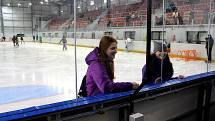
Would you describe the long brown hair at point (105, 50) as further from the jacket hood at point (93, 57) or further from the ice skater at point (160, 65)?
the ice skater at point (160, 65)

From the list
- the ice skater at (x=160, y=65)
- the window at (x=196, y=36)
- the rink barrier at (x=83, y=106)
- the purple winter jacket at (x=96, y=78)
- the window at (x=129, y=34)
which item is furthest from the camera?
the window at (x=129, y=34)

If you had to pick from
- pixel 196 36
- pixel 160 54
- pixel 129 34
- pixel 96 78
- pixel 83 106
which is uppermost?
pixel 129 34

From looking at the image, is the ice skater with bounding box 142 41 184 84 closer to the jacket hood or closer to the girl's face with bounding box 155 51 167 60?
the girl's face with bounding box 155 51 167 60

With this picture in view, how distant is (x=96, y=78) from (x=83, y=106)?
0.24 metres

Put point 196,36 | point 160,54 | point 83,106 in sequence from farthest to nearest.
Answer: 1. point 196,36
2. point 160,54
3. point 83,106

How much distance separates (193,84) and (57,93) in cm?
273

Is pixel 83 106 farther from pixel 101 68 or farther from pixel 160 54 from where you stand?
pixel 160 54

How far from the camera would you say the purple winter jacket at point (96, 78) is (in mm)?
1836

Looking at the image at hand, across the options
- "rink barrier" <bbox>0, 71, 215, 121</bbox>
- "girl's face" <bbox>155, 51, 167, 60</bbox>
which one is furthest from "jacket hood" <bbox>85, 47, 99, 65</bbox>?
"girl's face" <bbox>155, 51, 167, 60</bbox>

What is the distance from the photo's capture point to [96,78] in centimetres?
184

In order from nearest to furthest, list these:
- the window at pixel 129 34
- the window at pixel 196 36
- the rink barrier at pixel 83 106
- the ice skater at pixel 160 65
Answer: the rink barrier at pixel 83 106
the ice skater at pixel 160 65
the window at pixel 196 36
the window at pixel 129 34

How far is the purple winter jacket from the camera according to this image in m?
1.84

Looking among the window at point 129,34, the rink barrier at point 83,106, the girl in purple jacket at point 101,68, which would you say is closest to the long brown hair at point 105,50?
the girl in purple jacket at point 101,68

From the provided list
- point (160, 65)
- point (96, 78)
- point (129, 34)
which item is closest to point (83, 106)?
point (96, 78)
